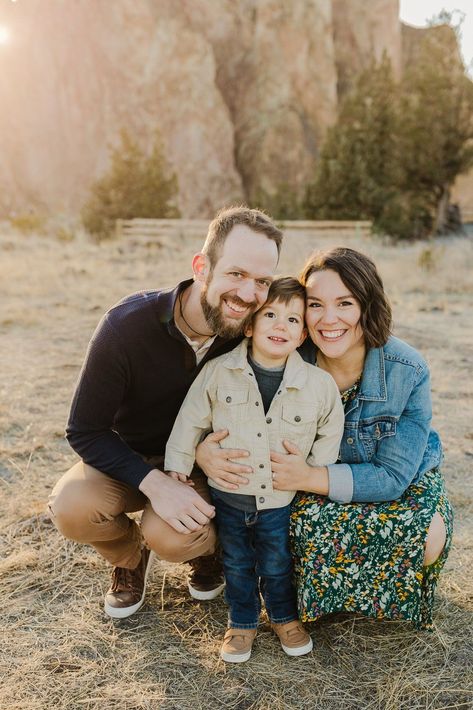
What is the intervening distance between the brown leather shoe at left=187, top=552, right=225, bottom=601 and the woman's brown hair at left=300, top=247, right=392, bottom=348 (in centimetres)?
116

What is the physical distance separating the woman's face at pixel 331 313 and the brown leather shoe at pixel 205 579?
105 cm

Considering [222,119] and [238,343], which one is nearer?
[238,343]

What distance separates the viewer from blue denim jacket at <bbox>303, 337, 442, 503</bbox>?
227cm

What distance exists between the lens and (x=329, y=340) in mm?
2383

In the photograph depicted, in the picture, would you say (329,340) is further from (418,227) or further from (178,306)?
(418,227)

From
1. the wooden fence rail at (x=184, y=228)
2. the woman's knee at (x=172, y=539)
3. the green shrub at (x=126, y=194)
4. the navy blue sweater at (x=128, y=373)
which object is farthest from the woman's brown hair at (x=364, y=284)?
the green shrub at (x=126, y=194)

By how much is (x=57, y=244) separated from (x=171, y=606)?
46.1 ft

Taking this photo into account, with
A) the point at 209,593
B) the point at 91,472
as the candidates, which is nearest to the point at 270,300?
the point at 91,472

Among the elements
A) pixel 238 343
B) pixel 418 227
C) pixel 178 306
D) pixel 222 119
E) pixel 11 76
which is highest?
pixel 11 76

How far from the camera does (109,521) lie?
2.45 m

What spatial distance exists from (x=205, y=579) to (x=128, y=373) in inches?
38.7

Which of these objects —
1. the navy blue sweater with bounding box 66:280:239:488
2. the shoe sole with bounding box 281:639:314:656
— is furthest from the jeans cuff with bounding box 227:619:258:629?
the navy blue sweater with bounding box 66:280:239:488

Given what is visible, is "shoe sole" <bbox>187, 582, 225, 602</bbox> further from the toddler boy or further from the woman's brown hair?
the woman's brown hair

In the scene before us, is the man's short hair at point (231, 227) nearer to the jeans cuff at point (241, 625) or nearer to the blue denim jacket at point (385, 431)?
the blue denim jacket at point (385, 431)
